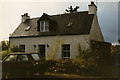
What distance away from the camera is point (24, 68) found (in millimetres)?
9211

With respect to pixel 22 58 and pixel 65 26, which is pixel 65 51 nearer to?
pixel 65 26

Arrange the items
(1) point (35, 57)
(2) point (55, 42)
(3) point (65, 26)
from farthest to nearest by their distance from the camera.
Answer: (3) point (65, 26) → (2) point (55, 42) → (1) point (35, 57)

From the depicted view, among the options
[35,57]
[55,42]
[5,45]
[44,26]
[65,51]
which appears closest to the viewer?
[35,57]

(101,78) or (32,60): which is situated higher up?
(32,60)

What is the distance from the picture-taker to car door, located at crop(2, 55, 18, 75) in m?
9.47

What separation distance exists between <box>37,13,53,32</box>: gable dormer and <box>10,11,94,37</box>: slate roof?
1.79 feet

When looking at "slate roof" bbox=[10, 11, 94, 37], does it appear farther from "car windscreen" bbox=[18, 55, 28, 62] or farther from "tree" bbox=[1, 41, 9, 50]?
"car windscreen" bbox=[18, 55, 28, 62]

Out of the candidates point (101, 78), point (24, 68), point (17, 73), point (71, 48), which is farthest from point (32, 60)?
point (71, 48)

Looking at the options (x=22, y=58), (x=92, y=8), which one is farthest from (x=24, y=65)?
(x=92, y=8)

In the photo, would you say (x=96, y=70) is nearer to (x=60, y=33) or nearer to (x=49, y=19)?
(x=60, y=33)

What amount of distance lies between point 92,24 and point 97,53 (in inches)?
128

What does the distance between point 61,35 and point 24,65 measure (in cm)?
758

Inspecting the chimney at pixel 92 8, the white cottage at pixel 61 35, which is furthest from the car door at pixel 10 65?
the chimney at pixel 92 8

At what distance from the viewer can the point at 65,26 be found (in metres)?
17.0
